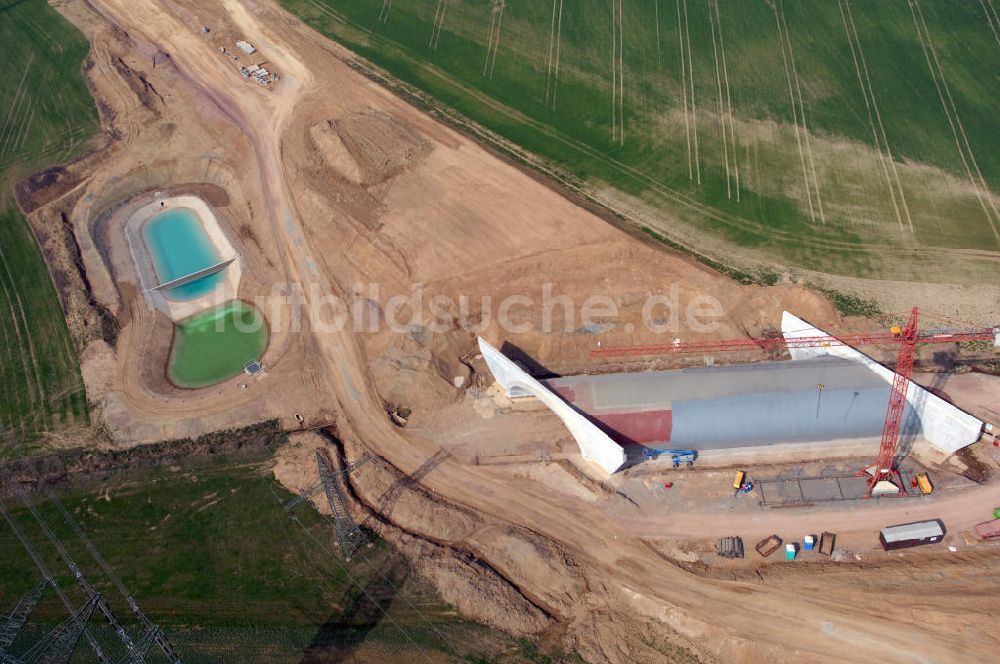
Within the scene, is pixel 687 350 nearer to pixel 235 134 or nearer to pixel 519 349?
pixel 519 349

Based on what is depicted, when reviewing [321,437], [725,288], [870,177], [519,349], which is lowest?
[321,437]

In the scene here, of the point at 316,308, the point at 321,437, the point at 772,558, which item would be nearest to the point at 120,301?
the point at 316,308

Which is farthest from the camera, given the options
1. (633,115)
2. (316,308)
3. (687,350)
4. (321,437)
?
(633,115)

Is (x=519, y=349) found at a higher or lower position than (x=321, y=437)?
higher

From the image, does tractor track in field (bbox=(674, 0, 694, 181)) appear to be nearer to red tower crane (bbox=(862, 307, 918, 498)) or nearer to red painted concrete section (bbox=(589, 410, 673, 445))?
red tower crane (bbox=(862, 307, 918, 498))

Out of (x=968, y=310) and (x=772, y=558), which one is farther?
(x=968, y=310)

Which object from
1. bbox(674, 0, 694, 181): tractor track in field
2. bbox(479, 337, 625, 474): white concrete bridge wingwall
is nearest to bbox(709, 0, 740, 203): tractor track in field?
bbox(674, 0, 694, 181): tractor track in field

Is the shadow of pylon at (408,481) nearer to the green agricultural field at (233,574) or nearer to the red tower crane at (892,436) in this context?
the green agricultural field at (233,574)
